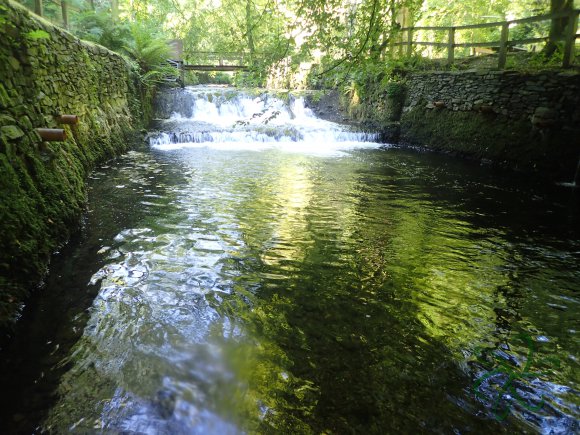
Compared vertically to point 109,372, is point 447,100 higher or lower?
higher

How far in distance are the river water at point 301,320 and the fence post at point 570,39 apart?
3.50 meters

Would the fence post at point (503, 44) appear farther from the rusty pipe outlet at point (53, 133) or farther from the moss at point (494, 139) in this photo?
the rusty pipe outlet at point (53, 133)

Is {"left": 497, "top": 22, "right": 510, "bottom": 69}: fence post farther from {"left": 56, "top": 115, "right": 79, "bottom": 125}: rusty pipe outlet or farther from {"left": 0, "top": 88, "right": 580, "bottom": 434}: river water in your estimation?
{"left": 56, "top": 115, "right": 79, "bottom": 125}: rusty pipe outlet

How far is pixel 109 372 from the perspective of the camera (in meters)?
2.31

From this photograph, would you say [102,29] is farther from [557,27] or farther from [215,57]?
[557,27]

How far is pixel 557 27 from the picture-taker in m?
8.29

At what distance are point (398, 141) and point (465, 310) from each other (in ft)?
33.9

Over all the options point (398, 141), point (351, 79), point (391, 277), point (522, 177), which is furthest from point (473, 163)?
point (391, 277)

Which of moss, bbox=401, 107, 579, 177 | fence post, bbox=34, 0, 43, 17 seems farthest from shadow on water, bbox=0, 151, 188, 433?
moss, bbox=401, 107, 579, 177

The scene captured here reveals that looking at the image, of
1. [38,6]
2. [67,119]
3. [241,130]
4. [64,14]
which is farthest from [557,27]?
[64,14]

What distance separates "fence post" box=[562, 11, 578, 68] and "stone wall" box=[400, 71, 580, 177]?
0.42 meters

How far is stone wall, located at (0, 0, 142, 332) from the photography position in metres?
2.89

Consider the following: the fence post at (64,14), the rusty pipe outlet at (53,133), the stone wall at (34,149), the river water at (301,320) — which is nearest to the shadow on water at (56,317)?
the river water at (301,320)

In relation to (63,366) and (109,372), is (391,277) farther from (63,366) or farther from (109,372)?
(63,366)
